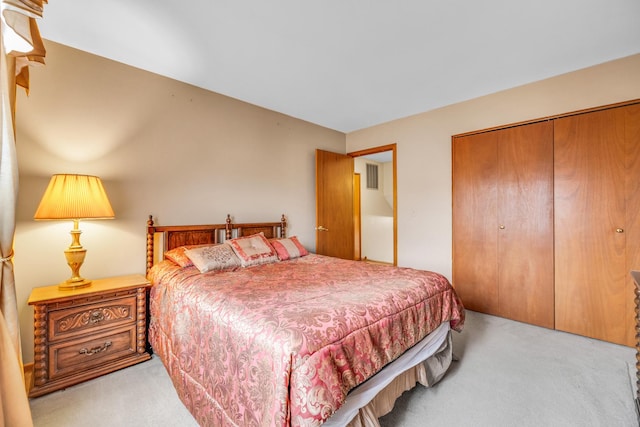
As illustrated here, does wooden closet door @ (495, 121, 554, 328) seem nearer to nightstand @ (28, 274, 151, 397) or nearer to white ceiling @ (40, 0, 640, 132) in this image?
white ceiling @ (40, 0, 640, 132)

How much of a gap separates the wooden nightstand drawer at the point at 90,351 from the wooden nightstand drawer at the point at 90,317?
0.06 meters

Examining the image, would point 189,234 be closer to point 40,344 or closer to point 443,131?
point 40,344

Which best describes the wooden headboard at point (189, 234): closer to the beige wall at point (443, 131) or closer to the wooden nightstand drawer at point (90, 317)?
the wooden nightstand drawer at point (90, 317)

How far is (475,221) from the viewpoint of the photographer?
3244 mm

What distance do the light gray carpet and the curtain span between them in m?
0.65

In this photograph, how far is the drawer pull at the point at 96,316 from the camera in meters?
1.97

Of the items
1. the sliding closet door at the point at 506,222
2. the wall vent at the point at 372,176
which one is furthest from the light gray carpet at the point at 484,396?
the wall vent at the point at 372,176

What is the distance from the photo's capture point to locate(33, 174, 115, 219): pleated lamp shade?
1.87 meters

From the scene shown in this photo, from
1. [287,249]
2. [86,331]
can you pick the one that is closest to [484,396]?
[287,249]

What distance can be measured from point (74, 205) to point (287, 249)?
1852 millimetres

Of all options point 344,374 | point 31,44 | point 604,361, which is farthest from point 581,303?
point 31,44

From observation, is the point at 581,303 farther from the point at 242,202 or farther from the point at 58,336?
the point at 58,336

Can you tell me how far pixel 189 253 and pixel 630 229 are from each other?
3.97 m

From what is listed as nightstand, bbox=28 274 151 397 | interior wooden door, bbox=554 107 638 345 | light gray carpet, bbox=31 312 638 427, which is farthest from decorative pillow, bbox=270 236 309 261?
interior wooden door, bbox=554 107 638 345
